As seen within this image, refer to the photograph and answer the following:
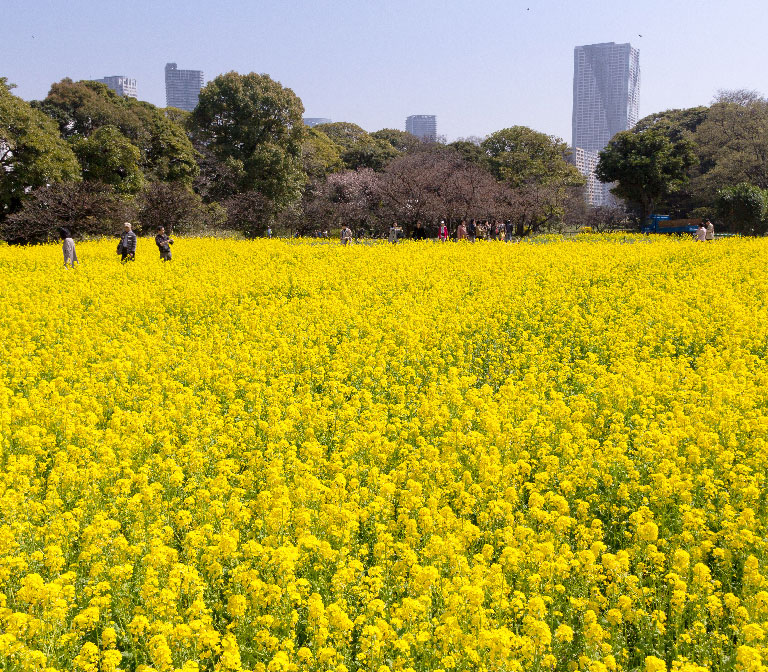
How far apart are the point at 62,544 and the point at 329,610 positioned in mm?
2172

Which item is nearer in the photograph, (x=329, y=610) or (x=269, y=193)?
(x=329, y=610)

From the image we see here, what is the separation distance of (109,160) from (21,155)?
4.95 m

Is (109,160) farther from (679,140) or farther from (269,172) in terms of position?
(679,140)

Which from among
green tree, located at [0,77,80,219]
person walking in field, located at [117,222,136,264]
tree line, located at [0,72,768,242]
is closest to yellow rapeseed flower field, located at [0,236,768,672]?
person walking in field, located at [117,222,136,264]

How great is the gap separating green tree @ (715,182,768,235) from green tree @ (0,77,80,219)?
106 ft

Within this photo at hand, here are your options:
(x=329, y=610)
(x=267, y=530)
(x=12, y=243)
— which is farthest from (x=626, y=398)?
(x=12, y=243)

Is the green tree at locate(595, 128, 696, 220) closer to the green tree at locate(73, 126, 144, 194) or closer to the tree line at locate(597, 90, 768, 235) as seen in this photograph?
the tree line at locate(597, 90, 768, 235)

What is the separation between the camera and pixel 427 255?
21297 mm

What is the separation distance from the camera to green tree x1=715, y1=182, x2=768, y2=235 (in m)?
34.7

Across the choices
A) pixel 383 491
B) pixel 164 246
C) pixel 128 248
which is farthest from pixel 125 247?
pixel 383 491

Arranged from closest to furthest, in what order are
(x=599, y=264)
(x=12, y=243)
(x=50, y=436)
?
(x=50, y=436)
(x=599, y=264)
(x=12, y=243)

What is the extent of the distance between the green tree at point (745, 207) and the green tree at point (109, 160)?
2994 centimetres

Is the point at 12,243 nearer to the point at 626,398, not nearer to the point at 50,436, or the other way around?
the point at 50,436

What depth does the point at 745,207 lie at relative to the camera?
35.1 metres
